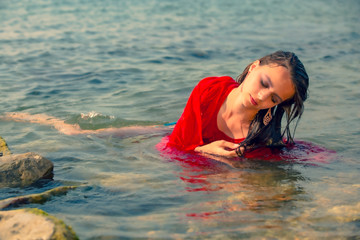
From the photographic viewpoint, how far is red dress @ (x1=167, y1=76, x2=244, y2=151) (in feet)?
15.7

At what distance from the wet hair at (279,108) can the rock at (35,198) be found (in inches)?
69.2

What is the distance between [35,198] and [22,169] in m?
0.59

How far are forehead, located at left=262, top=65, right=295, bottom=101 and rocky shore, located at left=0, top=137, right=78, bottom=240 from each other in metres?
1.95

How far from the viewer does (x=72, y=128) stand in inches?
237

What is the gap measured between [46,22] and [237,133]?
1160 cm

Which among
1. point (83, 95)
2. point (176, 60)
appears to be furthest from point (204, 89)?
point (176, 60)

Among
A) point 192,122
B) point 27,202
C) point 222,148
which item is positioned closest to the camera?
point 27,202

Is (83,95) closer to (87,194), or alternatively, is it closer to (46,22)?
(87,194)

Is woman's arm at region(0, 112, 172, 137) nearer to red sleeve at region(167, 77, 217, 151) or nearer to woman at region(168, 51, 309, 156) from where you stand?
woman at region(168, 51, 309, 156)

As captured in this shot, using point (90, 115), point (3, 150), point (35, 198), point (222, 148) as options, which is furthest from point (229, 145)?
point (90, 115)

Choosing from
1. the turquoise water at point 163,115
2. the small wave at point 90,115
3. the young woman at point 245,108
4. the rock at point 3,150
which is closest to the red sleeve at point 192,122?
the young woman at point 245,108

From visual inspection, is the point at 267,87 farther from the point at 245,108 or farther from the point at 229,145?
the point at 229,145

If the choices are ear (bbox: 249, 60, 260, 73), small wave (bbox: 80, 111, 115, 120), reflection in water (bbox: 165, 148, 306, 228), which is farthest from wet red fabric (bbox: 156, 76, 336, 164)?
small wave (bbox: 80, 111, 115, 120)

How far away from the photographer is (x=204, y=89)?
4887mm
